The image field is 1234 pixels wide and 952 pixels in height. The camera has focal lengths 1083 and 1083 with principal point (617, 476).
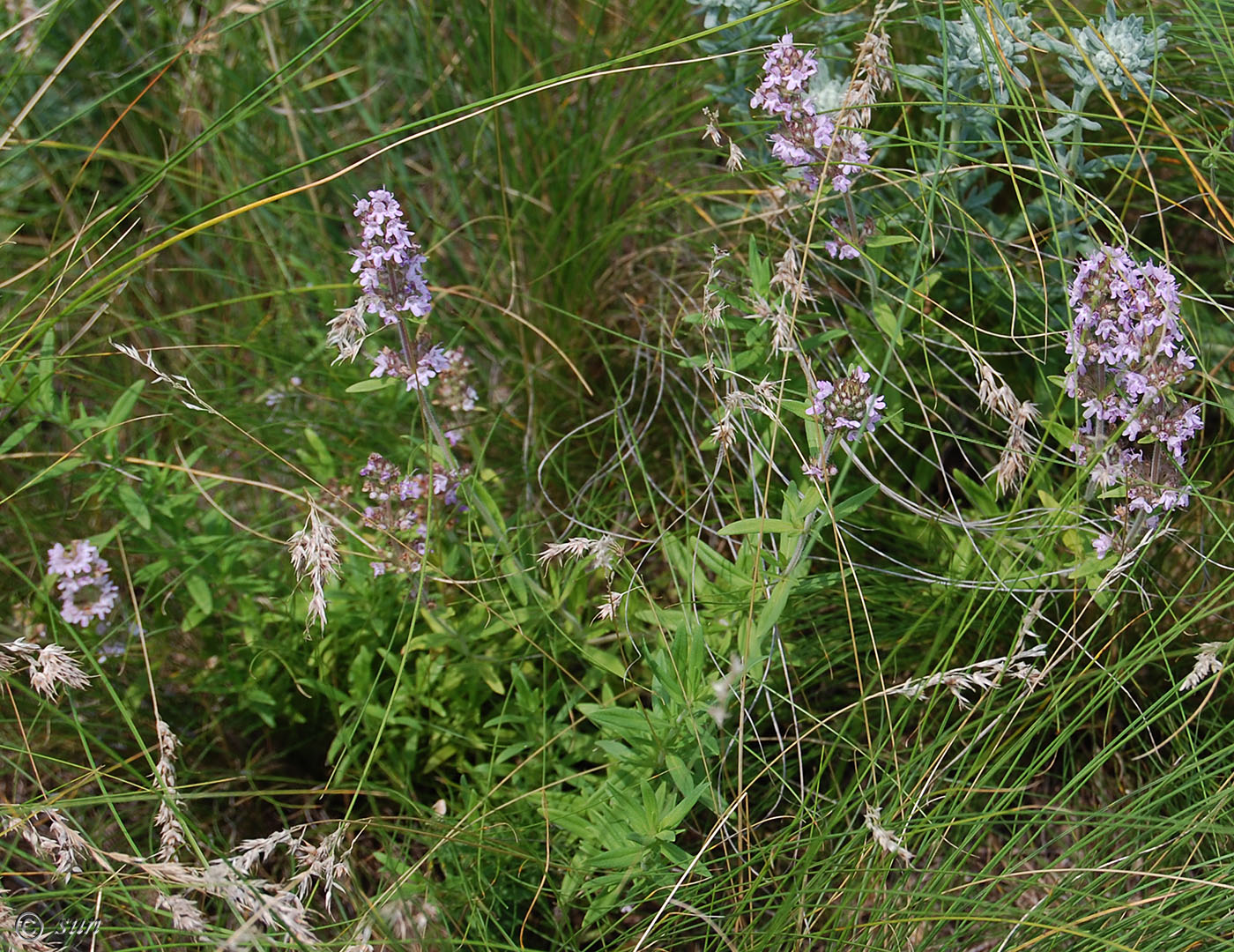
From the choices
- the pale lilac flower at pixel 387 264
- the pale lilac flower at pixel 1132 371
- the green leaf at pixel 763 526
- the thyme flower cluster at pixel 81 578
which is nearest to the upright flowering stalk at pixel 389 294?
the pale lilac flower at pixel 387 264

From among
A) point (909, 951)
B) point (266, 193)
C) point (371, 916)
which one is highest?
point (266, 193)

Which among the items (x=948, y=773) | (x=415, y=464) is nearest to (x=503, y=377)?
(x=415, y=464)

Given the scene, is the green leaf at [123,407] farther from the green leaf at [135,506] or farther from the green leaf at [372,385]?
the green leaf at [372,385]

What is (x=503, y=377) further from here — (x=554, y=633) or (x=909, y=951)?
(x=909, y=951)

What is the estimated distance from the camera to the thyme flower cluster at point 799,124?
94.3 inches

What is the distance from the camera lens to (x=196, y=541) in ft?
9.12

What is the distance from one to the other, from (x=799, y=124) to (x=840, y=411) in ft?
2.40

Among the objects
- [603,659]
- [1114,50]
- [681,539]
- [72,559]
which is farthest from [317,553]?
[1114,50]

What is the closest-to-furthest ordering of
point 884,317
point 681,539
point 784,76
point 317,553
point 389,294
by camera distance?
1. point 317,553
2. point 389,294
3. point 784,76
4. point 884,317
5. point 681,539

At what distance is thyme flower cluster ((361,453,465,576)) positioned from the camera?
2.55m

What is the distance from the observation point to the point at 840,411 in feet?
7.21

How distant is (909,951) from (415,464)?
1.67 metres

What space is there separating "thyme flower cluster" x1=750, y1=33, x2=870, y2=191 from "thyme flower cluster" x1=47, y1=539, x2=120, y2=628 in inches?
75.4

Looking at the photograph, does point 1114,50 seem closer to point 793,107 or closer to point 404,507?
point 793,107
